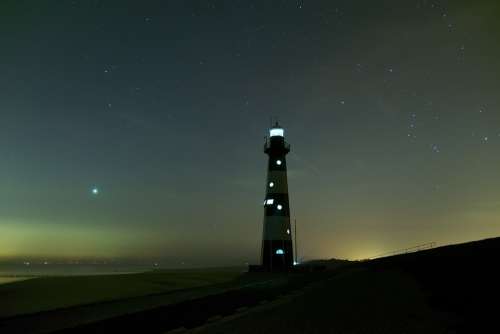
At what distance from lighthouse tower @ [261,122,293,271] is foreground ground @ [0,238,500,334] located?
14.3 m

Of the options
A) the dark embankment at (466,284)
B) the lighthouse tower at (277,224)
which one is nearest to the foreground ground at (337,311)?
the dark embankment at (466,284)

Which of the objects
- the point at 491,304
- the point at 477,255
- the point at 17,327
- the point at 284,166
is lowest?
the point at 17,327

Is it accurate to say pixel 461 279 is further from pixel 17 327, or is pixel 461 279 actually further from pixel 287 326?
pixel 17 327

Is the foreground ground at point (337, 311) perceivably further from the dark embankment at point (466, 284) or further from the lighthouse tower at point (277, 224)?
the lighthouse tower at point (277, 224)

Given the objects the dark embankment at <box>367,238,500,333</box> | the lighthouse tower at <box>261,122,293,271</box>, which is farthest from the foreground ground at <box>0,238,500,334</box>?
the lighthouse tower at <box>261,122,293,271</box>

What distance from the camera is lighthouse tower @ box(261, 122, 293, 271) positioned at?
34.8m

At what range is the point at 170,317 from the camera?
13633 mm

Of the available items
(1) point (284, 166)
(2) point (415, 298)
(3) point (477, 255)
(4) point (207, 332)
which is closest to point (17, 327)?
(4) point (207, 332)

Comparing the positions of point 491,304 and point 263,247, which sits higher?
point 263,247

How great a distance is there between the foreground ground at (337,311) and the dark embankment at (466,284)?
0.02 m

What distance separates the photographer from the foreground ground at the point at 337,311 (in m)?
Result: 10.5

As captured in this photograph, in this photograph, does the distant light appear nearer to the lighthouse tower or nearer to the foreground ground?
the lighthouse tower

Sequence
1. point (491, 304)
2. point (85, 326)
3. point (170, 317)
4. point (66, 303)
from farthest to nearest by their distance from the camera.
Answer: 1. point (66, 303)
2. point (170, 317)
3. point (85, 326)
4. point (491, 304)

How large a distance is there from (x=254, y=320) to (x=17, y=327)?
25.3ft
